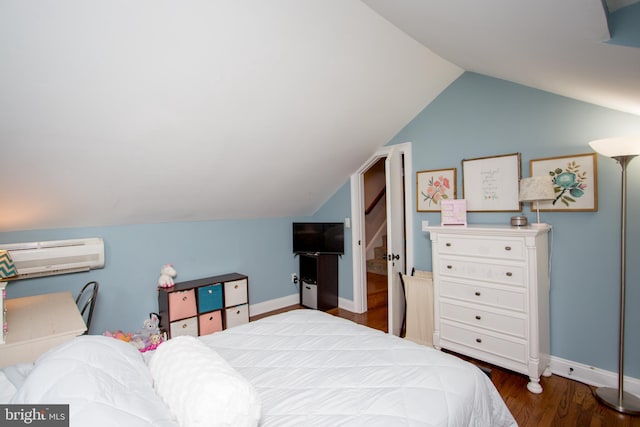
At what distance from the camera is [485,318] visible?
8.59 feet

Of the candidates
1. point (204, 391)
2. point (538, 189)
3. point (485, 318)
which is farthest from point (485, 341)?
point (204, 391)

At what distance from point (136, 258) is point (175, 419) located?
8.40ft

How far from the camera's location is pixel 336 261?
4449 mm

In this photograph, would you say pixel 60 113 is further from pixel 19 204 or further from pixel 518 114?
pixel 518 114

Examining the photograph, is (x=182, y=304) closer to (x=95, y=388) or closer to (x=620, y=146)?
(x=95, y=388)

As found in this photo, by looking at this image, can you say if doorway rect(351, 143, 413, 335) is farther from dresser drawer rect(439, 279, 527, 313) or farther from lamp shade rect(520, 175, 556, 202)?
lamp shade rect(520, 175, 556, 202)

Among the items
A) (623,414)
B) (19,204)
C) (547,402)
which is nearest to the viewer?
(623,414)

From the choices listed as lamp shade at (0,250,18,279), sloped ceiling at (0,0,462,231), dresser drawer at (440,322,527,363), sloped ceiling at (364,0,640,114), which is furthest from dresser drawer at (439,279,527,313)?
lamp shade at (0,250,18,279)

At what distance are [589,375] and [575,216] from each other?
1.23 metres

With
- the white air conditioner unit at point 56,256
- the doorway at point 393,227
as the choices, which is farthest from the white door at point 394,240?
the white air conditioner unit at point 56,256

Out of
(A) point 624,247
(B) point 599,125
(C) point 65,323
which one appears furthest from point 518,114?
(C) point 65,323

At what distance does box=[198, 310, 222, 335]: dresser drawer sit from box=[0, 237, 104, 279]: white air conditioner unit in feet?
3.63

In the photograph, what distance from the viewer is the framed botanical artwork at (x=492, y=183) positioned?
2.84 m

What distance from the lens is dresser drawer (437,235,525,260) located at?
8.00 feet
